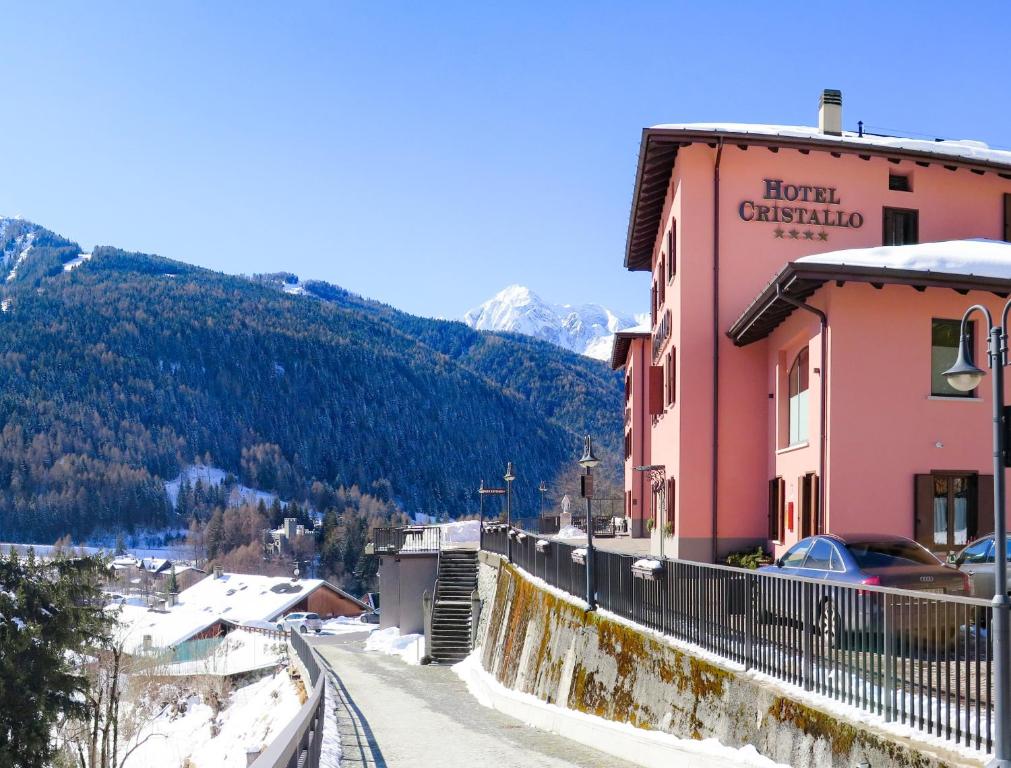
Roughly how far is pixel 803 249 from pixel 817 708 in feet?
60.9

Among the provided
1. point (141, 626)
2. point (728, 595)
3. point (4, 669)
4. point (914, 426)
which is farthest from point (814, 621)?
point (141, 626)

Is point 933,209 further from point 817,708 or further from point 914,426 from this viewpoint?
point 817,708

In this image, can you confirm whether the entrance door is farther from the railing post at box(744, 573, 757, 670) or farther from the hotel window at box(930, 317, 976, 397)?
the railing post at box(744, 573, 757, 670)

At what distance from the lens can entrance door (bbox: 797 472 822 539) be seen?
21.4m

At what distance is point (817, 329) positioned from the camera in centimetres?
2122

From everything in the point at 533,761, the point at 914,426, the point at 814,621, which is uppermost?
the point at 914,426

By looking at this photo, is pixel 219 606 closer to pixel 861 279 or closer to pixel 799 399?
pixel 799 399

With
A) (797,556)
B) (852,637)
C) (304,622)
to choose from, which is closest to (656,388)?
(797,556)

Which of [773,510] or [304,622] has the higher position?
[773,510]

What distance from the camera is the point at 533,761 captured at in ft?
42.3

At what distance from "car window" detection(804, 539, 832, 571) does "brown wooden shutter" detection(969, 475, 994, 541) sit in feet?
26.0

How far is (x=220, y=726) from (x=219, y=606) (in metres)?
74.3

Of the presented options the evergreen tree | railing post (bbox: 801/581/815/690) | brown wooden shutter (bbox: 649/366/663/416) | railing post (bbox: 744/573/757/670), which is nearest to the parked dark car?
railing post (bbox: 801/581/815/690)

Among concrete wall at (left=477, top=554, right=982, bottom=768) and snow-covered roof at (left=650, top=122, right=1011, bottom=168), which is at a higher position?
snow-covered roof at (left=650, top=122, right=1011, bottom=168)
